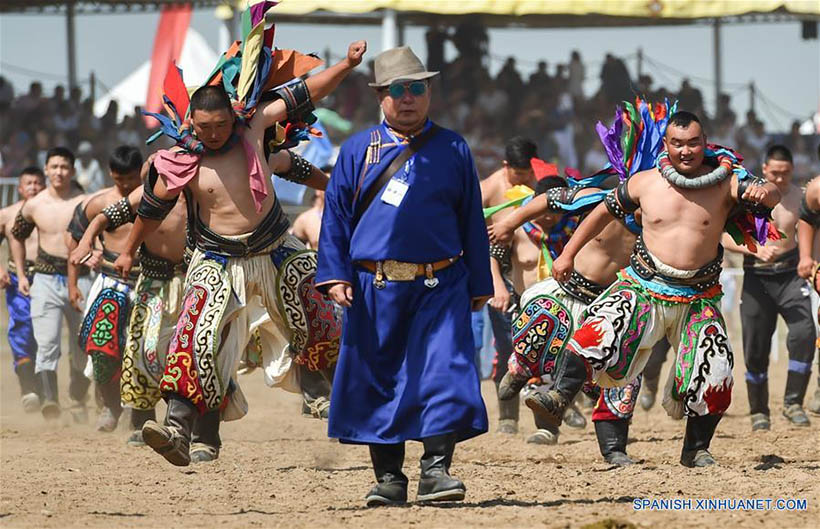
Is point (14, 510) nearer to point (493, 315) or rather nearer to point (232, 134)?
point (232, 134)

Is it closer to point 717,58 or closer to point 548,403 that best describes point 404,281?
point 548,403

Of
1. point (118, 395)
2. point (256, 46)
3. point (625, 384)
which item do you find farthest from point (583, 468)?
point (118, 395)

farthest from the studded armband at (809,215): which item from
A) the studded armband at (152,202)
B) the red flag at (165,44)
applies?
the red flag at (165,44)

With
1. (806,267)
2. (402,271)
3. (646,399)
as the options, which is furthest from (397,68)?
(646,399)

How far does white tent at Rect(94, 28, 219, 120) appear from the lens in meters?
26.5

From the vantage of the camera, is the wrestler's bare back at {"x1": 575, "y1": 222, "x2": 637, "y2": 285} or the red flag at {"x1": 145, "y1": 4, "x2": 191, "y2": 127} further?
the red flag at {"x1": 145, "y1": 4, "x2": 191, "y2": 127}

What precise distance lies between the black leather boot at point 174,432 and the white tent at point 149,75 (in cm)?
1767

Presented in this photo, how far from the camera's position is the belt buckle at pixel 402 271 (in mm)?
7320

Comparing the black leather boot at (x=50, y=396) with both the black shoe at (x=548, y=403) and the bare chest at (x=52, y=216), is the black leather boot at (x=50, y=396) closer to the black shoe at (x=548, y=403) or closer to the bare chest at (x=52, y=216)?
the bare chest at (x=52, y=216)

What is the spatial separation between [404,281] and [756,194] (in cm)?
201

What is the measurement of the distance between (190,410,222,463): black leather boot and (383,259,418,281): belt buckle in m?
→ 2.04

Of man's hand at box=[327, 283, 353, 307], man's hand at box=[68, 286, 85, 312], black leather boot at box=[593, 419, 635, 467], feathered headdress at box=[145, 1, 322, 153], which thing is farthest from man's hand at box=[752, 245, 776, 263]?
man's hand at box=[68, 286, 85, 312]

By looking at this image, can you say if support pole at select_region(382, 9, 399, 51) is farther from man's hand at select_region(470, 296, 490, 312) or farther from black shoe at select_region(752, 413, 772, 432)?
man's hand at select_region(470, 296, 490, 312)

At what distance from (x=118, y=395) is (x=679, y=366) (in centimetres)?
478
